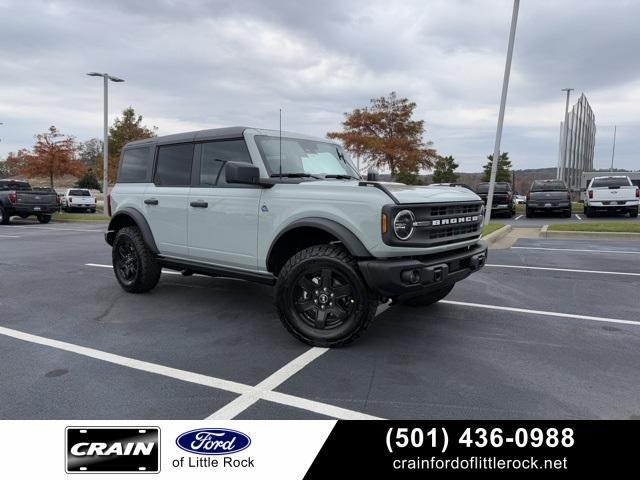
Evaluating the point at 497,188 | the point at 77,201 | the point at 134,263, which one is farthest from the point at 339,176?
the point at 77,201

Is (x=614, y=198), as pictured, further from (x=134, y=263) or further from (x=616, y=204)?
(x=134, y=263)

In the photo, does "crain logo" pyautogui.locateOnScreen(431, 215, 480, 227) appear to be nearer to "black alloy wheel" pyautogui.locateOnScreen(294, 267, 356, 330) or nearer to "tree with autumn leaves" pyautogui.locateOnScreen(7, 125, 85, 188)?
"black alloy wheel" pyautogui.locateOnScreen(294, 267, 356, 330)

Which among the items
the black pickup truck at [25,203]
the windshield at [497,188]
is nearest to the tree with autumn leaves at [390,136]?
the windshield at [497,188]

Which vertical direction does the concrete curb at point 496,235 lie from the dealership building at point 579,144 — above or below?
below

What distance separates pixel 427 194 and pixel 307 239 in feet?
3.87

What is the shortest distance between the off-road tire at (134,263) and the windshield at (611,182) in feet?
65.5

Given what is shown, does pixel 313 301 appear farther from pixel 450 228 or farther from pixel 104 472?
pixel 104 472

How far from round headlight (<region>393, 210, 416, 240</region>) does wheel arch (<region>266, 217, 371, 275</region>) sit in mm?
303

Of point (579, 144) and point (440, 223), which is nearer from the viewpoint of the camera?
point (440, 223)

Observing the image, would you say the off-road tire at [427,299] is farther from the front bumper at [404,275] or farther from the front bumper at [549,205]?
the front bumper at [549,205]

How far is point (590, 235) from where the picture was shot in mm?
12867

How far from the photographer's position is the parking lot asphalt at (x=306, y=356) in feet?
10.5

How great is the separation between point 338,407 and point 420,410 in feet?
1.70

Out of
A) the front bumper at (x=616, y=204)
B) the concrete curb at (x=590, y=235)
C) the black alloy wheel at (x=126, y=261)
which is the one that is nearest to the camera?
the black alloy wheel at (x=126, y=261)
